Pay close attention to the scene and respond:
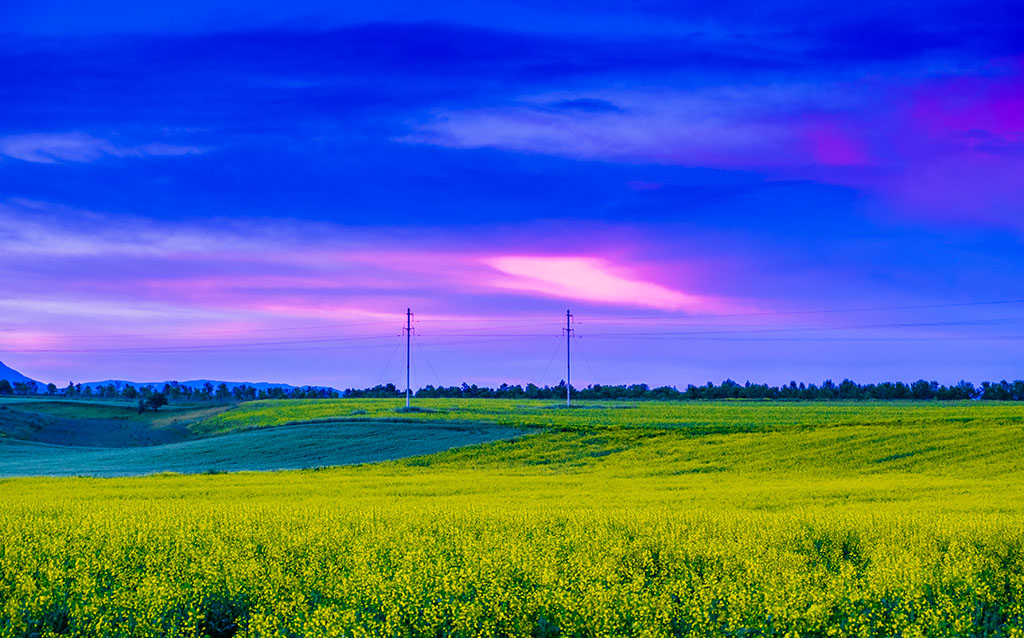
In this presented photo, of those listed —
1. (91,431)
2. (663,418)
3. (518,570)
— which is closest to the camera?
(518,570)

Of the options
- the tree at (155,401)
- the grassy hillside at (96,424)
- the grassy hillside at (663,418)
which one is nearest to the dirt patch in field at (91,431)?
the grassy hillside at (96,424)

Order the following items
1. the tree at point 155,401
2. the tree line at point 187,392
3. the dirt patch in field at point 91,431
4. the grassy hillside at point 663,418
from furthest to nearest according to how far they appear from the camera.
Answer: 1. the tree line at point 187,392
2. the tree at point 155,401
3. the dirt patch in field at point 91,431
4. the grassy hillside at point 663,418

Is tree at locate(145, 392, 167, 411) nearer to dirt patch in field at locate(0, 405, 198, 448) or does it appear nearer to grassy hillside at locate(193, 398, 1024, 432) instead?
dirt patch in field at locate(0, 405, 198, 448)

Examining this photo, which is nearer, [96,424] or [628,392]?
[96,424]

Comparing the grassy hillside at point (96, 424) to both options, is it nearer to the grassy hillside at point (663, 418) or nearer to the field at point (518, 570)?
the grassy hillside at point (663, 418)

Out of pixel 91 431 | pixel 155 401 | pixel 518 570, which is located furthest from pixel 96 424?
pixel 518 570

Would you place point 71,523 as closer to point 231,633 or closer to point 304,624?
point 231,633

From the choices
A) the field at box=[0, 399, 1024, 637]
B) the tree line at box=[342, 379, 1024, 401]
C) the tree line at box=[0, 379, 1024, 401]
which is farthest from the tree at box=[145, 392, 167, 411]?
the field at box=[0, 399, 1024, 637]

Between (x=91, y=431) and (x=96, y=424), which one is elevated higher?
(x=96, y=424)

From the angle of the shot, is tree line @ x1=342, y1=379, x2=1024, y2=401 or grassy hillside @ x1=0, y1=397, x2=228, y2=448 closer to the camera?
grassy hillside @ x1=0, y1=397, x2=228, y2=448

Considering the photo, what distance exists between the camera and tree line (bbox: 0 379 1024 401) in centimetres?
12188

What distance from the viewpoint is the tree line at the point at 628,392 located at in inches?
4798

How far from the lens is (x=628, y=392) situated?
14462cm

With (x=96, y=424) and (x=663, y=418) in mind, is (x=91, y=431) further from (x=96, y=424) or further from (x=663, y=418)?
(x=663, y=418)
